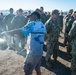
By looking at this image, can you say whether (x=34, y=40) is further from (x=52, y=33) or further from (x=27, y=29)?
(x=52, y=33)

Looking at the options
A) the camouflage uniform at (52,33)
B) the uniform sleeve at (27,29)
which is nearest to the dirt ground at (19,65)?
the camouflage uniform at (52,33)

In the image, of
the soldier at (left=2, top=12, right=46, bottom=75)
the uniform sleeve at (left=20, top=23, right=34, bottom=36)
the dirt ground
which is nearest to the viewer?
the uniform sleeve at (left=20, top=23, right=34, bottom=36)

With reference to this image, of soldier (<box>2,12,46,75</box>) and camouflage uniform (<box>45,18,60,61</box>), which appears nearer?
soldier (<box>2,12,46,75</box>)

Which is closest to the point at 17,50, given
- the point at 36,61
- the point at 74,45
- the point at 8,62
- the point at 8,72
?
the point at 8,62

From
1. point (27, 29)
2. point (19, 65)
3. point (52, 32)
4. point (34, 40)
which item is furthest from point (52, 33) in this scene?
point (27, 29)

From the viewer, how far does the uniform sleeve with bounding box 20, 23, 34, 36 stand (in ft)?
16.5

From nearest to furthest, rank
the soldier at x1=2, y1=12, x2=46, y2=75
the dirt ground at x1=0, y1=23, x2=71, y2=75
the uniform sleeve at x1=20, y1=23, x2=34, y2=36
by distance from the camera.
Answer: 1. the uniform sleeve at x1=20, y1=23, x2=34, y2=36
2. the soldier at x1=2, y1=12, x2=46, y2=75
3. the dirt ground at x1=0, y1=23, x2=71, y2=75

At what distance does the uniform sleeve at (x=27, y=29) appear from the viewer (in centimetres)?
502

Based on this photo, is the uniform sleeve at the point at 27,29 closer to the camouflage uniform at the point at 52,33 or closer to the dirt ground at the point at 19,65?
the camouflage uniform at the point at 52,33

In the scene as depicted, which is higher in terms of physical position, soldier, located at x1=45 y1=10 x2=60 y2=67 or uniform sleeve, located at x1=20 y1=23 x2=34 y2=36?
uniform sleeve, located at x1=20 y1=23 x2=34 y2=36

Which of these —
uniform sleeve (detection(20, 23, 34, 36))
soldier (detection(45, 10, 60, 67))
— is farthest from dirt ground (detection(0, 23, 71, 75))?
uniform sleeve (detection(20, 23, 34, 36))

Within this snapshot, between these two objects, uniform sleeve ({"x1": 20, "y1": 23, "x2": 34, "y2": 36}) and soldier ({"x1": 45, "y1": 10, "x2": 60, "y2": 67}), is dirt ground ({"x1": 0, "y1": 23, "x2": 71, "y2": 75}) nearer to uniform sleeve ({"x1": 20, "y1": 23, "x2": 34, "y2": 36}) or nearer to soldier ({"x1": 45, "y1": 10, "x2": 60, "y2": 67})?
soldier ({"x1": 45, "y1": 10, "x2": 60, "y2": 67})

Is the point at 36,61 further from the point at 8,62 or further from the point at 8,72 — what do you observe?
the point at 8,62

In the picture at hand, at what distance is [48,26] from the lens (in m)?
7.67
